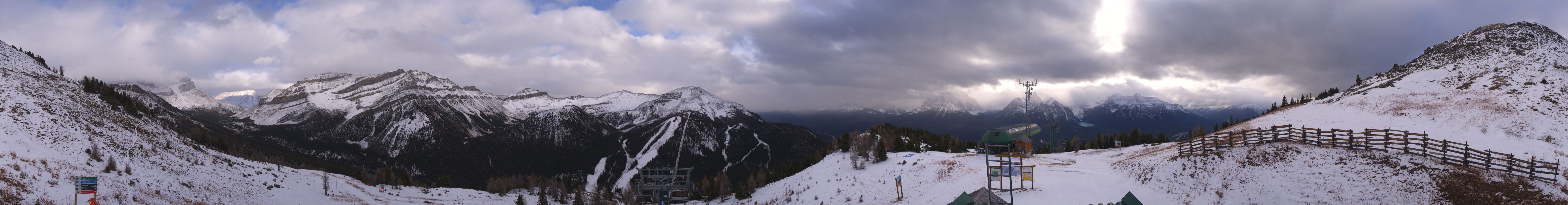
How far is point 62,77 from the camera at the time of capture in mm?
58031

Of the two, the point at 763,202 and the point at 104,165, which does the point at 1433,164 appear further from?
the point at 104,165

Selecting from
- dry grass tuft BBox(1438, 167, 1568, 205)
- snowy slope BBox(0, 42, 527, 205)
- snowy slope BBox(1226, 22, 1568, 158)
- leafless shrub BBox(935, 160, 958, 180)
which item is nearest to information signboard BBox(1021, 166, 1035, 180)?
leafless shrub BBox(935, 160, 958, 180)

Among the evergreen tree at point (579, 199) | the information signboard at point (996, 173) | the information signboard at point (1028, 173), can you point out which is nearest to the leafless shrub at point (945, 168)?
the information signboard at point (1028, 173)

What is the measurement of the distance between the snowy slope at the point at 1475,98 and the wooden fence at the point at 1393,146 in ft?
22.4

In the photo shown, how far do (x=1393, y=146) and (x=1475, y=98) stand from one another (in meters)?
35.1

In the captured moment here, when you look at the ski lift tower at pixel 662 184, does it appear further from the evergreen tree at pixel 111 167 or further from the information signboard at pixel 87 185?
the evergreen tree at pixel 111 167

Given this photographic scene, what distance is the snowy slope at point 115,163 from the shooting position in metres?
27.6

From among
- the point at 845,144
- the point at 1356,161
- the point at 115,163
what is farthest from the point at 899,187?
the point at 115,163

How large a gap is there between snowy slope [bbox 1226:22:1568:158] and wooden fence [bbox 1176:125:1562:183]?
6.83m

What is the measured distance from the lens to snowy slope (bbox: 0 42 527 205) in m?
27.6

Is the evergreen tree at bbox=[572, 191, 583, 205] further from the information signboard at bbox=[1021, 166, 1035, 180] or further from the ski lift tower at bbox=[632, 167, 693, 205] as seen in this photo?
Answer: the information signboard at bbox=[1021, 166, 1035, 180]

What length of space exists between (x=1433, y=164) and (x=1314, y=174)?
160 inches

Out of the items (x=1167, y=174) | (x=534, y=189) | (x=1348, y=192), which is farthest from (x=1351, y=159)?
(x=534, y=189)

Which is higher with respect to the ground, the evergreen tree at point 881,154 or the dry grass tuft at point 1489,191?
the dry grass tuft at point 1489,191
